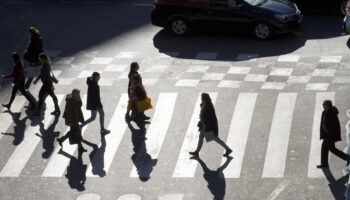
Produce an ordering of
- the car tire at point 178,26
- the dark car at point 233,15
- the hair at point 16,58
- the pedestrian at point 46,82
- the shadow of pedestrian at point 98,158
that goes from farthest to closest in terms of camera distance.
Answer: the car tire at point 178,26 → the dark car at point 233,15 → the hair at point 16,58 → the pedestrian at point 46,82 → the shadow of pedestrian at point 98,158

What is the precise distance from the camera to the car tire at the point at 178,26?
24484mm

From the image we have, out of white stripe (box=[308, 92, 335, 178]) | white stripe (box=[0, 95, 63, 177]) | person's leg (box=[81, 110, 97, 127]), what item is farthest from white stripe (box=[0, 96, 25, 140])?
white stripe (box=[308, 92, 335, 178])

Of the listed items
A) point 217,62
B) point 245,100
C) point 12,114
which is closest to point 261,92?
point 245,100

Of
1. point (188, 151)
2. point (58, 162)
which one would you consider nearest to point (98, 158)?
point (58, 162)

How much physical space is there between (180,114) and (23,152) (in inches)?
158

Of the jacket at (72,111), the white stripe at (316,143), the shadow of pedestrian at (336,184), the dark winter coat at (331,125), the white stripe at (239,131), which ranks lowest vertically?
the white stripe at (239,131)

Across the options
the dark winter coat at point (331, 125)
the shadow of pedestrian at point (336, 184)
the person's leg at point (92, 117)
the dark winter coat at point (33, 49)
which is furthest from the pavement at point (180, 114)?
the dark winter coat at point (33, 49)

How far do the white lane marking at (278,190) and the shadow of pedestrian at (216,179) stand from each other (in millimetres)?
952

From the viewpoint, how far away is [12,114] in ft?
65.0

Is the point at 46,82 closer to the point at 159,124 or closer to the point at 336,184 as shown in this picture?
the point at 159,124

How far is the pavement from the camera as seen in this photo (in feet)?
51.5

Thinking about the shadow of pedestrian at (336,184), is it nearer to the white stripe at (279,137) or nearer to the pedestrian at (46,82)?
the white stripe at (279,137)

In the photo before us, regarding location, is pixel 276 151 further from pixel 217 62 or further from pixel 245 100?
pixel 217 62

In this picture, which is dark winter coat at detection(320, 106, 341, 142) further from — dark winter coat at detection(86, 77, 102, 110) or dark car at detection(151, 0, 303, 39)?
dark car at detection(151, 0, 303, 39)
